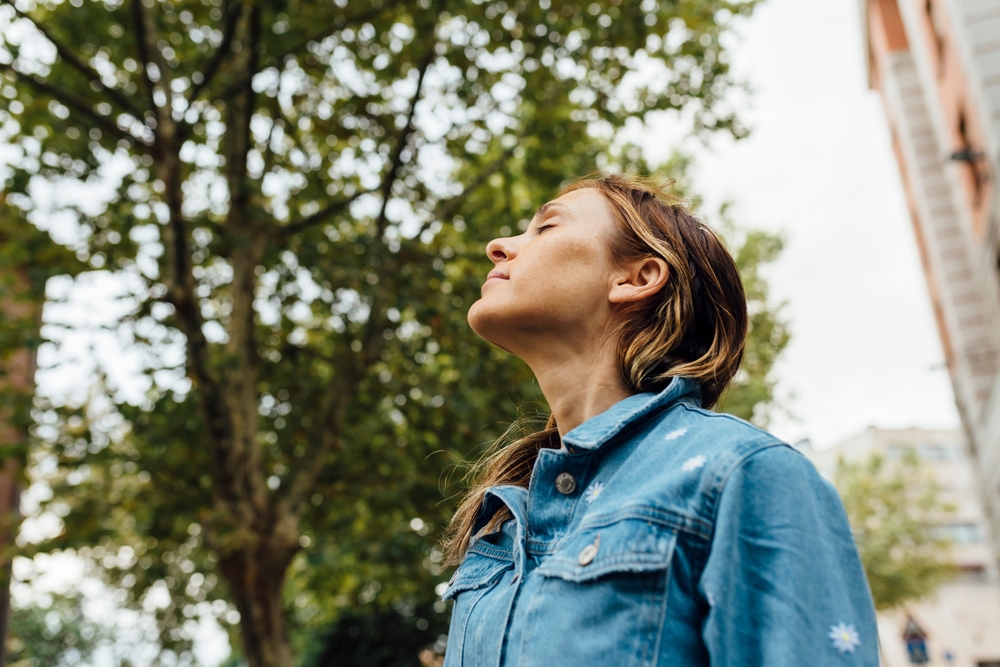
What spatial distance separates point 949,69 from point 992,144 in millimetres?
3448

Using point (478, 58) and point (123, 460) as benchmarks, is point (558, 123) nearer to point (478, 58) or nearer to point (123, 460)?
point (478, 58)

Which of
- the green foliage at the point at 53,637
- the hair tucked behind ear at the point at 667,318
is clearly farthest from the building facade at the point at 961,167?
the green foliage at the point at 53,637

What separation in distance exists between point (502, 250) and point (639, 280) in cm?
38

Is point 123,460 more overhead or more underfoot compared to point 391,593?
more overhead

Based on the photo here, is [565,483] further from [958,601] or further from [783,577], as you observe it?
[958,601]

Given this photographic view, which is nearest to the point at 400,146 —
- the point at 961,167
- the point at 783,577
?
the point at 783,577

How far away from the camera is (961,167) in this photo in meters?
15.1

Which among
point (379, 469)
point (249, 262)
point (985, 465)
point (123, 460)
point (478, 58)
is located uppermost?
point (478, 58)

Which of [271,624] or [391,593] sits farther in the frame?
[391,593]

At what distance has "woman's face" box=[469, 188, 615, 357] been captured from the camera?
1.85m

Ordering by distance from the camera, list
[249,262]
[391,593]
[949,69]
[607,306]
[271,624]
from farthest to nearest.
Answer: [949,69], [391,593], [249,262], [271,624], [607,306]

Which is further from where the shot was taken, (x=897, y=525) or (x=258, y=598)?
(x=897, y=525)

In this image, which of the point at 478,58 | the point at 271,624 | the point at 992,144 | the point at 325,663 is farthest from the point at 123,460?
the point at 992,144

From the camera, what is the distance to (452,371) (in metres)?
9.14
